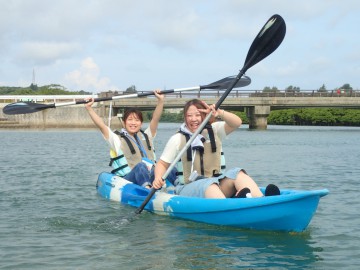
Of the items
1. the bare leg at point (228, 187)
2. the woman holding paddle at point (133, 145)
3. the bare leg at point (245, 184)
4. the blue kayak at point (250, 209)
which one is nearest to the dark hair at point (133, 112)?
the woman holding paddle at point (133, 145)

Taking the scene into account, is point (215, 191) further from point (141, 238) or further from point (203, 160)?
point (141, 238)

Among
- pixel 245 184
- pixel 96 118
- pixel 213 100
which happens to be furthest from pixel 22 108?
pixel 213 100

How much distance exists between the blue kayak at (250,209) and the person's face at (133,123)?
165 cm

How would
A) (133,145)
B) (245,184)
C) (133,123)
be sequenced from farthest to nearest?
(133,145) → (133,123) → (245,184)

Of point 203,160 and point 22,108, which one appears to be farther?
point 22,108

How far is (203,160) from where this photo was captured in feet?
24.7

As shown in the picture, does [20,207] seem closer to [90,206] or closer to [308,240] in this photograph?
[90,206]

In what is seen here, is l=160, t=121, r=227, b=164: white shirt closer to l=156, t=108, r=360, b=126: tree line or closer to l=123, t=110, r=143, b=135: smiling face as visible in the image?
l=123, t=110, r=143, b=135: smiling face

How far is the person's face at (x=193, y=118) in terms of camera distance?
7105 millimetres

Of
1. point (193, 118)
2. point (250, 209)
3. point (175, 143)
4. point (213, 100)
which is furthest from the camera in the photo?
point (213, 100)

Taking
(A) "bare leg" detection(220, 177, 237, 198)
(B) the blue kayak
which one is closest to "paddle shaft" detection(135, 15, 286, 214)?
(B) the blue kayak

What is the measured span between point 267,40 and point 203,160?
2.11 meters

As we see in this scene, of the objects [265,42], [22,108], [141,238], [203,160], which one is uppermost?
[265,42]

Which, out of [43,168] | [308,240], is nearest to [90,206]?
[308,240]
